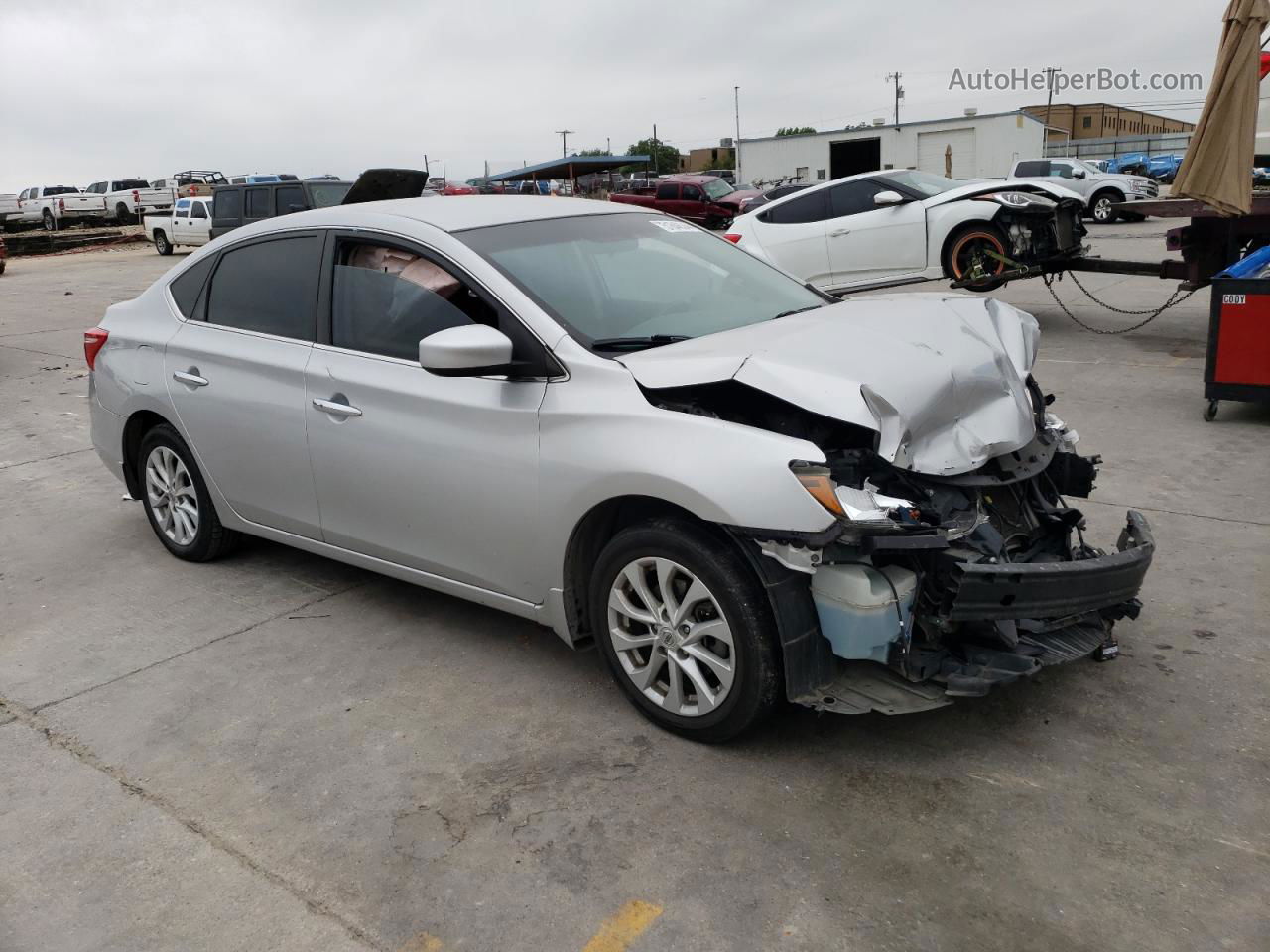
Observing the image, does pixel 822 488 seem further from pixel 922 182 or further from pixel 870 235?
pixel 922 182

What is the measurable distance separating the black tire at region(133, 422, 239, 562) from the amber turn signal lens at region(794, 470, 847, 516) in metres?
3.16

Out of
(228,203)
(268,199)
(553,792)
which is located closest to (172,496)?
(553,792)

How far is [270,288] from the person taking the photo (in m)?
4.65

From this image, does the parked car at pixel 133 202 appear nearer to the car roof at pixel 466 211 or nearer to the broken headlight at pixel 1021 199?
the broken headlight at pixel 1021 199

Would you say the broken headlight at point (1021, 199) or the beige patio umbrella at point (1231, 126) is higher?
the beige patio umbrella at point (1231, 126)

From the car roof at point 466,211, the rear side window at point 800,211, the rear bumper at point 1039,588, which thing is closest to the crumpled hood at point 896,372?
the rear bumper at point 1039,588

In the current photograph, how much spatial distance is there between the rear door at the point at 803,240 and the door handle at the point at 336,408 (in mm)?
9016

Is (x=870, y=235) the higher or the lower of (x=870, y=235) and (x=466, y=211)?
the lower

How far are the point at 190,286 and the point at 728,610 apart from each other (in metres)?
3.33

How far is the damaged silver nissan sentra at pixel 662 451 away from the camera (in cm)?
311

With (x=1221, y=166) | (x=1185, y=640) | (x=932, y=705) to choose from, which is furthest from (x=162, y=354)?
(x=1221, y=166)

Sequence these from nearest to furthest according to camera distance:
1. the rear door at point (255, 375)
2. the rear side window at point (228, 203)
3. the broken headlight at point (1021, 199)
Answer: the rear door at point (255, 375)
the broken headlight at point (1021, 199)
the rear side window at point (228, 203)

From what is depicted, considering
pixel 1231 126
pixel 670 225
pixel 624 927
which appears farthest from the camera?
pixel 1231 126

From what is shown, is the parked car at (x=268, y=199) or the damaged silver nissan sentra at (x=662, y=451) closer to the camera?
the damaged silver nissan sentra at (x=662, y=451)
